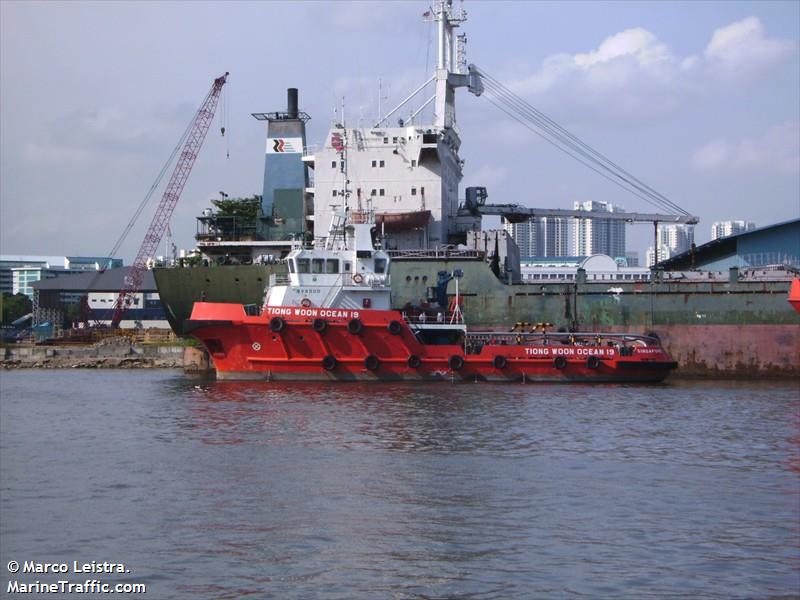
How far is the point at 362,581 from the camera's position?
9344 millimetres

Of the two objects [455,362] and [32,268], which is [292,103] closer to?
[455,362]

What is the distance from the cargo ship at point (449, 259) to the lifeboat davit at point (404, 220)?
1.9 inches

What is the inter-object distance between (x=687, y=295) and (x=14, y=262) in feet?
536

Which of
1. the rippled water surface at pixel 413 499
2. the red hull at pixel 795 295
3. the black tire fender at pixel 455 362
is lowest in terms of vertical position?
the rippled water surface at pixel 413 499

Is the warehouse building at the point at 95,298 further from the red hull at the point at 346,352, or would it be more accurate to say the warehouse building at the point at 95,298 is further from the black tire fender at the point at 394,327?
the black tire fender at the point at 394,327

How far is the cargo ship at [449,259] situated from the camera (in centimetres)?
3102

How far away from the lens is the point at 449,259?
3216cm

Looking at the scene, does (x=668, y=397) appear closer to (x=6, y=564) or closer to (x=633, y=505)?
(x=633, y=505)

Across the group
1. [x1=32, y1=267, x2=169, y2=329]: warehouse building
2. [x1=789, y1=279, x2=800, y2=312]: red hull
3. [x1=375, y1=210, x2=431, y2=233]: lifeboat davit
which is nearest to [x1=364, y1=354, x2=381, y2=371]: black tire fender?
[x1=375, y1=210, x2=431, y2=233]: lifeboat davit

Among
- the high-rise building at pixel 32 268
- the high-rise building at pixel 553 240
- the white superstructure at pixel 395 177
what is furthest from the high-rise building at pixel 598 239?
the white superstructure at pixel 395 177

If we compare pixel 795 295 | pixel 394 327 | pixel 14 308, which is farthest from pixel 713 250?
pixel 14 308

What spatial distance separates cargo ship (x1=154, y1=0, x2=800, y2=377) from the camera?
3102 cm

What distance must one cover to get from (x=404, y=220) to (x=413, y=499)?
2275cm

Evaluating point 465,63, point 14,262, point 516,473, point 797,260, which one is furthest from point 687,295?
point 14,262
